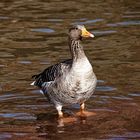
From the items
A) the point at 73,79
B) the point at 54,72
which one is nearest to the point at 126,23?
the point at 54,72

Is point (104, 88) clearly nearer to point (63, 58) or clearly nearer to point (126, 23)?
point (63, 58)

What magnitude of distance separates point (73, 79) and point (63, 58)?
194 inches

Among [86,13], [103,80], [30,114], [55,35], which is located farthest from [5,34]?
[30,114]

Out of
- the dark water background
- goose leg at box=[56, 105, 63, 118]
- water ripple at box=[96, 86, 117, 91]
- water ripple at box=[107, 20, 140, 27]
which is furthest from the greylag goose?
water ripple at box=[107, 20, 140, 27]

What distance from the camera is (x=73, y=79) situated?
36.4ft

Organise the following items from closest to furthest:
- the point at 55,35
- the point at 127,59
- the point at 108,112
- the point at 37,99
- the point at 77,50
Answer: the point at 77,50 → the point at 108,112 → the point at 37,99 → the point at 127,59 → the point at 55,35

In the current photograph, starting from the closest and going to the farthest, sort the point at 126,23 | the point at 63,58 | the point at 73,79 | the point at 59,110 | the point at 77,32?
1. the point at 73,79
2. the point at 77,32
3. the point at 59,110
4. the point at 63,58
5. the point at 126,23

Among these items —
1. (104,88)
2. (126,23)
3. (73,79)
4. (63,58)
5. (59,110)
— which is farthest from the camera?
(126,23)

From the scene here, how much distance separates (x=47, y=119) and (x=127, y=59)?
14.2 ft

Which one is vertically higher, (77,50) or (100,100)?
(77,50)

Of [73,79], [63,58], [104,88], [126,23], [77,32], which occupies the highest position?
[77,32]

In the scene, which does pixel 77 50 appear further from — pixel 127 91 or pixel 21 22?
pixel 21 22

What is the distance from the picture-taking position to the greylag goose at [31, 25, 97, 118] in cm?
1109

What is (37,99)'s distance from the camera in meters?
13.1
